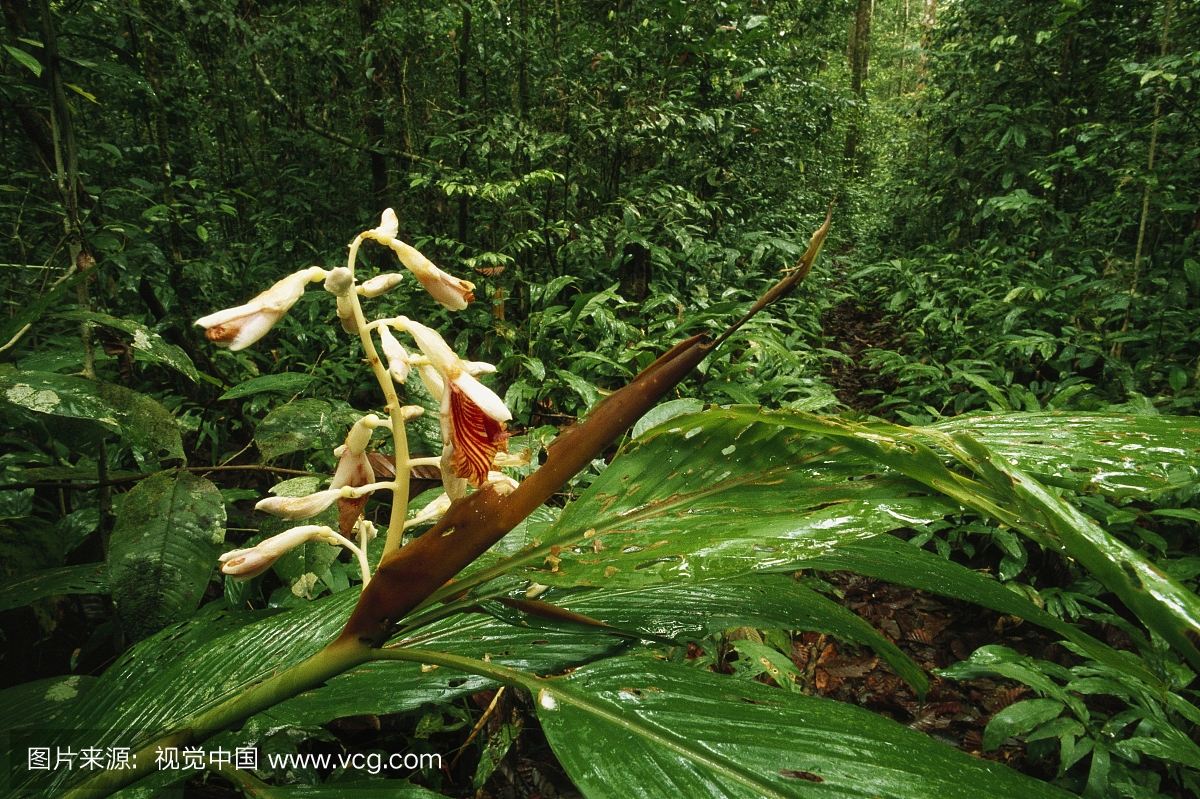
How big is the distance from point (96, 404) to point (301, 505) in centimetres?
53

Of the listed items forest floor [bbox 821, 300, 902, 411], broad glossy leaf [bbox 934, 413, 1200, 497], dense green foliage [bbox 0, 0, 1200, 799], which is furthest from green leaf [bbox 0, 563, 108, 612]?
forest floor [bbox 821, 300, 902, 411]

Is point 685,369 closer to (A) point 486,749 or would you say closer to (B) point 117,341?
(A) point 486,749

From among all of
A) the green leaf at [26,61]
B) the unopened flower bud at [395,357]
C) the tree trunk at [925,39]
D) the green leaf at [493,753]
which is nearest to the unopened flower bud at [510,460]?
the unopened flower bud at [395,357]

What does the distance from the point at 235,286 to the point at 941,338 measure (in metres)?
4.40

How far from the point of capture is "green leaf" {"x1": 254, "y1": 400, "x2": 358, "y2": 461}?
1023 mm

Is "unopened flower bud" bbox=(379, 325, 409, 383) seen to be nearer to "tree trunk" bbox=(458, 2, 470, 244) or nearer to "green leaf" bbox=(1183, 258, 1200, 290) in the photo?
"tree trunk" bbox=(458, 2, 470, 244)

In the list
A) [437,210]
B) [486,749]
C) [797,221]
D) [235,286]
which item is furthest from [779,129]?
[486,749]

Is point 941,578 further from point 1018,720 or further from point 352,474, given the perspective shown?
point 1018,720

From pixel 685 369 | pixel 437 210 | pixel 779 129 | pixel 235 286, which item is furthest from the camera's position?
pixel 779 129

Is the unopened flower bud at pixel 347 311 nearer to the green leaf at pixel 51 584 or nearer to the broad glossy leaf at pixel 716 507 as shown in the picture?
the broad glossy leaf at pixel 716 507

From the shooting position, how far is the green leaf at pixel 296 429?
1.02 metres

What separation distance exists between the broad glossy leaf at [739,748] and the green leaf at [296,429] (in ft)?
2.34

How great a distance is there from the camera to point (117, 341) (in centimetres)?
139

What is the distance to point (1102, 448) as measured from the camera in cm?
49
